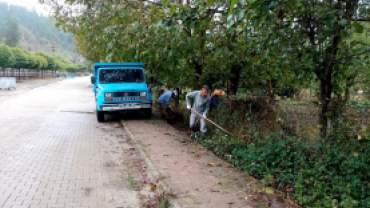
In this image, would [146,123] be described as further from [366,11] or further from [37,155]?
[366,11]

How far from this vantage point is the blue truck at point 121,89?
11.4m

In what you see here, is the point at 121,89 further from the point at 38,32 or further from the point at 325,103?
the point at 38,32

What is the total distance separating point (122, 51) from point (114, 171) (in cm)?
397

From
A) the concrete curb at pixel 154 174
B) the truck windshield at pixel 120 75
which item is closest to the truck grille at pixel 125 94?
the truck windshield at pixel 120 75

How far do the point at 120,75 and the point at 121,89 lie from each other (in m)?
1.11

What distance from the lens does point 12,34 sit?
94.4 meters

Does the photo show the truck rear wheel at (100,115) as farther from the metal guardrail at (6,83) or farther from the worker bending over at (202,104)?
the metal guardrail at (6,83)

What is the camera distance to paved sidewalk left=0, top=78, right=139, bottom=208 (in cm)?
466

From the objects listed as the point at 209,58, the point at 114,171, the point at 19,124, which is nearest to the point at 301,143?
the point at 114,171

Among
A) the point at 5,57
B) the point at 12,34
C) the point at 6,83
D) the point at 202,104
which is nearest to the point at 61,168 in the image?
the point at 202,104

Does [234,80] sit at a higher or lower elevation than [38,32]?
lower

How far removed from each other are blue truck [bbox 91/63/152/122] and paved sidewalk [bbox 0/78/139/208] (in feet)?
3.52

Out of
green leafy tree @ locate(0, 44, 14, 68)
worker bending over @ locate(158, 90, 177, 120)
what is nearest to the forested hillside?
green leafy tree @ locate(0, 44, 14, 68)

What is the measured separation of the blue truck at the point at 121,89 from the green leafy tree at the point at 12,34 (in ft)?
321
